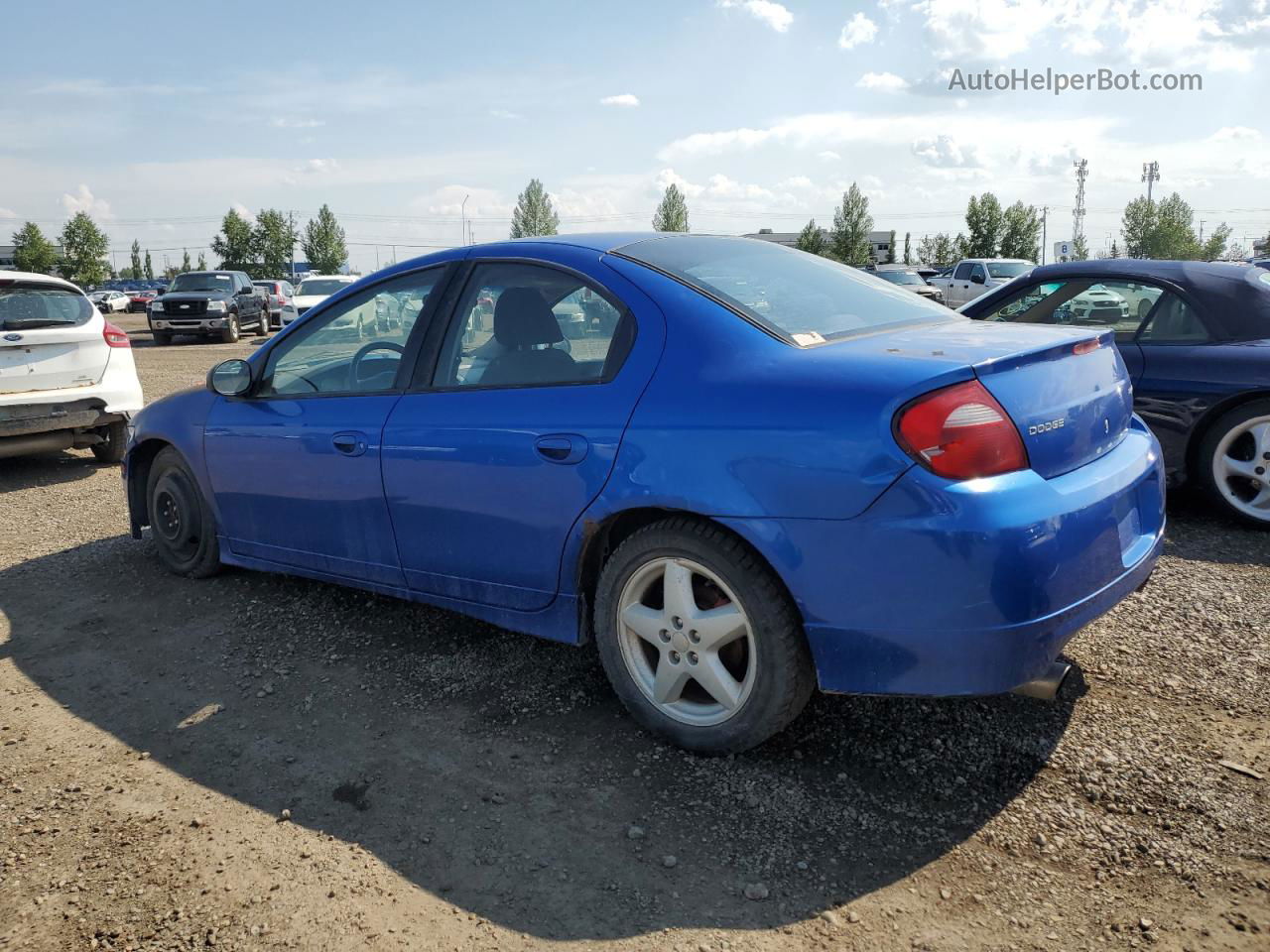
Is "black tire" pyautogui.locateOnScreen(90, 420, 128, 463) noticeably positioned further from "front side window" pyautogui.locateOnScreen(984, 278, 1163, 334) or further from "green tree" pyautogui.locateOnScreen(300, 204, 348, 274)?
"green tree" pyautogui.locateOnScreen(300, 204, 348, 274)

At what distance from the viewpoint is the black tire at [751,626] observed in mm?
2670

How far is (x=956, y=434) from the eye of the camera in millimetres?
2443

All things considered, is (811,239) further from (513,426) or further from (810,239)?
(513,426)

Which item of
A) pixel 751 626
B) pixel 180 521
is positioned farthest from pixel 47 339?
pixel 751 626

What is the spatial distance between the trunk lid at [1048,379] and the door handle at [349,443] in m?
1.95

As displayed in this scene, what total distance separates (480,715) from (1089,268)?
4.85 metres

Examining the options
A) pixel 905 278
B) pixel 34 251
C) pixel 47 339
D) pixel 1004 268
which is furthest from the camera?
pixel 34 251

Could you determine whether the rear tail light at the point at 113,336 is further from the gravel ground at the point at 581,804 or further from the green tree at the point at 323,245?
the green tree at the point at 323,245

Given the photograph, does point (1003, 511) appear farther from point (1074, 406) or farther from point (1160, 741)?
point (1160, 741)

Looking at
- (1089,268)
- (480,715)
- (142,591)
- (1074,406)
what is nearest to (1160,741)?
(1074,406)

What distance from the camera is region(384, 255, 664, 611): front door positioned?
119 inches

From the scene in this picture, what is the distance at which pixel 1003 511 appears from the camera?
7.88 feet

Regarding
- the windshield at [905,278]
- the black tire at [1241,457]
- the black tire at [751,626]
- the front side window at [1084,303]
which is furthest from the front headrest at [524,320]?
the windshield at [905,278]

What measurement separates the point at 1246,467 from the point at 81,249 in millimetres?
88332
